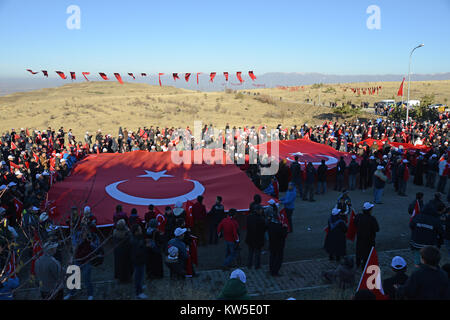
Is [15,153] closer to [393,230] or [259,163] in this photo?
[259,163]

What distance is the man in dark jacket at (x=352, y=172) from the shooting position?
14117 mm

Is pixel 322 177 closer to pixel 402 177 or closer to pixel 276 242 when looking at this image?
pixel 402 177

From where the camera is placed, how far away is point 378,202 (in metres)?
13.0

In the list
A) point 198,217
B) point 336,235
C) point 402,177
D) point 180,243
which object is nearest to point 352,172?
point 402,177

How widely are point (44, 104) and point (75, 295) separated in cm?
4588

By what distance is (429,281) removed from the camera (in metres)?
4.19

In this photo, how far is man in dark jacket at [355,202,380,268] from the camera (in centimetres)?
758

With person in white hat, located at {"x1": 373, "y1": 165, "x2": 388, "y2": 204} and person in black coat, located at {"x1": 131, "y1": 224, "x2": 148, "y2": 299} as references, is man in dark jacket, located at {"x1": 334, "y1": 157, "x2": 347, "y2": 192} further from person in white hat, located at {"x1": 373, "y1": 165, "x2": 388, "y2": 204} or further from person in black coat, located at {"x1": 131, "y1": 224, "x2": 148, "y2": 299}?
person in black coat, located at {"x1": 131, "y1": 224, "x2": 148, "y2": 299}

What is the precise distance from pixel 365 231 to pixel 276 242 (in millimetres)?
1995

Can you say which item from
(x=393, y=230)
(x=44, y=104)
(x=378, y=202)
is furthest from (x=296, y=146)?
(x=44, y=104)

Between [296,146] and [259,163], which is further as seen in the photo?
[296,146]

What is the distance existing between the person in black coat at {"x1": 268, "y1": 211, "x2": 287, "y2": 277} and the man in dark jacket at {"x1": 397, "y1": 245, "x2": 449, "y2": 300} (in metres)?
3.34

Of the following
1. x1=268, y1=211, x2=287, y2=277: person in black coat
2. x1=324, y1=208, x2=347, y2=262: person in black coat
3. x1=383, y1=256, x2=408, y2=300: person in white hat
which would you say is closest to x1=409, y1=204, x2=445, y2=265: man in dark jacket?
x1=324, y1=208, x2=347, y2=262: person in black coat
